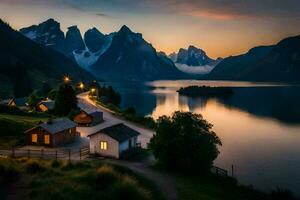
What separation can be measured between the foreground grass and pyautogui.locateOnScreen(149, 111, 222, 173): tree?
7.78 metres

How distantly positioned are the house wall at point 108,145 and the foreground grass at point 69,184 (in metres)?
12.2

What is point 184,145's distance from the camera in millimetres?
47156

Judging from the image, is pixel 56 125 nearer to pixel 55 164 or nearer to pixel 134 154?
pixel 134 154

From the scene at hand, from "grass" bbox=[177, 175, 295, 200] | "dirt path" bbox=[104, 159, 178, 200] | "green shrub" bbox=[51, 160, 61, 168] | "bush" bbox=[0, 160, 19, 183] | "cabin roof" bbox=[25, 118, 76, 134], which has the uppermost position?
"cabin roof" bbox=[25, 118, 76, 134]

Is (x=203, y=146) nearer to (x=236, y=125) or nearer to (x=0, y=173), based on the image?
(x=0, y=173)

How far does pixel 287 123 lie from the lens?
122 meters

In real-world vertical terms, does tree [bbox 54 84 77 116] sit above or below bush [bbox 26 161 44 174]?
above

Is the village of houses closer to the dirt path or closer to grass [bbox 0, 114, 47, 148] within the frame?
grass [bbox 0, 114, 47, 148]

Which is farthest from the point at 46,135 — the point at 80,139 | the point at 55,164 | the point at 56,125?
the point at 55,164

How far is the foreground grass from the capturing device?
28969 mm

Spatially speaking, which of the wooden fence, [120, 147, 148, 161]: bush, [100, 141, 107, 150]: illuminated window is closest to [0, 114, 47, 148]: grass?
the wooden fence

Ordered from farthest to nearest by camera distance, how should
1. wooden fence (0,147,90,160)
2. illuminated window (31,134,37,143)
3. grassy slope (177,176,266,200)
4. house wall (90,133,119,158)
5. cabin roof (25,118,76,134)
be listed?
cabin roof (25,118,76,134)
illuminated window (31,134,37,143)
house wall (90,133,119,158)
wooden fence (0,147,90,160)
grassy slope (177,176,266,200)

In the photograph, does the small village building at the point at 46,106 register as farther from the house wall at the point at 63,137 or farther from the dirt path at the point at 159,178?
the dirt path at the point at 159,178

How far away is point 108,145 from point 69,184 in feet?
71.8
